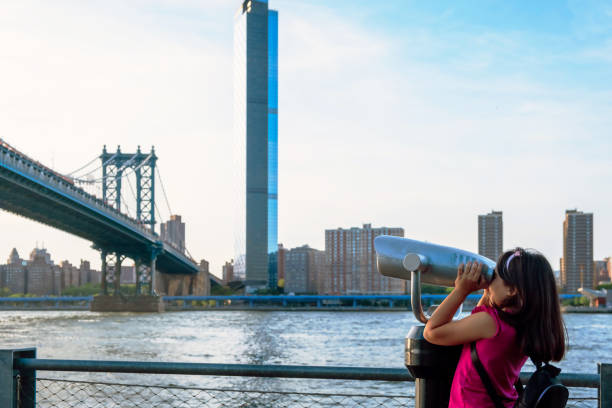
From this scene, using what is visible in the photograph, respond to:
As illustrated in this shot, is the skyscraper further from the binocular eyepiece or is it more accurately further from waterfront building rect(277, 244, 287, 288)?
the binocular eyepiece

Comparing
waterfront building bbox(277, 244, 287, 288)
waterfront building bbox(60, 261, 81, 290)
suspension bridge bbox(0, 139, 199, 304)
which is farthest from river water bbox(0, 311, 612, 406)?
waterfront building bbox(277, 244, 287, 288)

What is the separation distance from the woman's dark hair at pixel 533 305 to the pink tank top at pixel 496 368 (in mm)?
24

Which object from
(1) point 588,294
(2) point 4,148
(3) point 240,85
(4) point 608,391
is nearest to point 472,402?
(4) point 608,391

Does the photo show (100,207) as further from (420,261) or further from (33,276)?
(33,276)

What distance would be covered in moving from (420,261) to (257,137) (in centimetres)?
11366

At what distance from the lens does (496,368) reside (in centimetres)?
191

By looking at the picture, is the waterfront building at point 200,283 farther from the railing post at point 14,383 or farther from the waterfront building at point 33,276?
the railing post at point 14,383

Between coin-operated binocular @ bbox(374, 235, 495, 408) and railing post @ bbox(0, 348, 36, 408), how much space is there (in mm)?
1864

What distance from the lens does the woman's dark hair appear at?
6.17 feet

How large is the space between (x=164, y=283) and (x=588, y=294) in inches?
1768

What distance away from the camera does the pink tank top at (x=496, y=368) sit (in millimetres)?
1897

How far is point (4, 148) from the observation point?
1125 inches

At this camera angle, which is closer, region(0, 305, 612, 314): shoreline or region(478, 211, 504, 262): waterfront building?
region(0, 305, 612, 314): shoreline

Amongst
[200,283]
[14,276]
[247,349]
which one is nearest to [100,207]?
[247,349]
